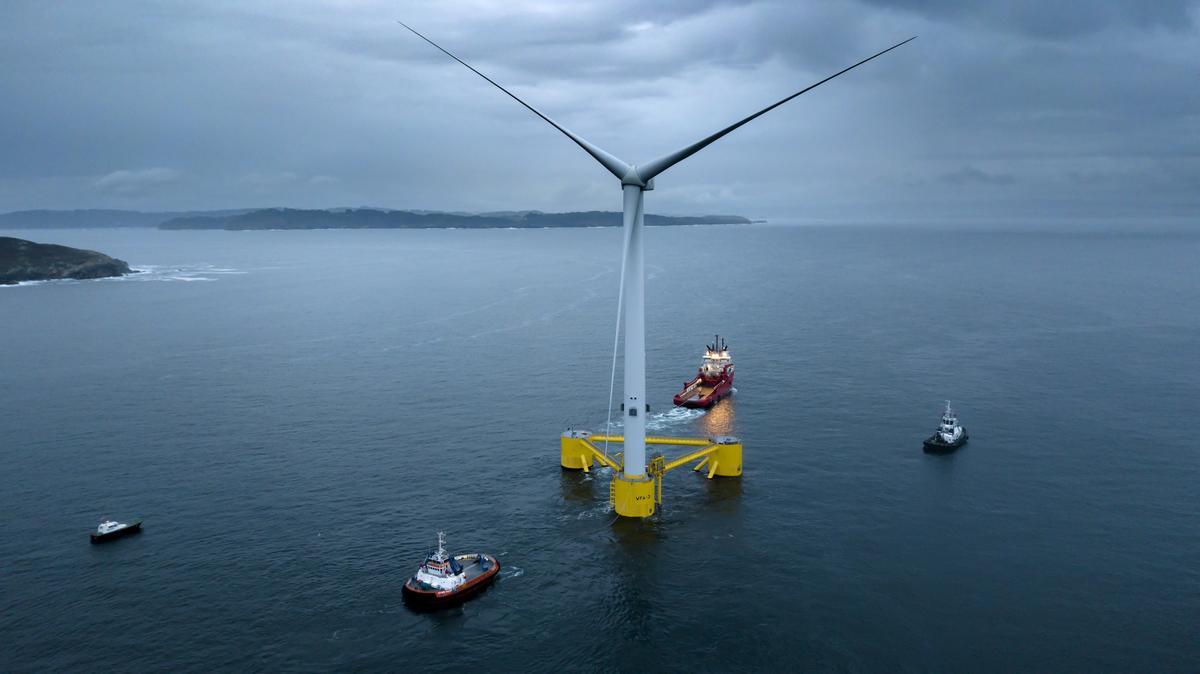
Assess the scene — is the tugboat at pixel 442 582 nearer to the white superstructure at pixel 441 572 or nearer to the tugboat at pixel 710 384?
the white superstructure at pixel 441 572

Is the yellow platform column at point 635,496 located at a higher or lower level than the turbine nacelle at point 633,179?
lower

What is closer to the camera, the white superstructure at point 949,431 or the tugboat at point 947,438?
the tugboat at point 947,438

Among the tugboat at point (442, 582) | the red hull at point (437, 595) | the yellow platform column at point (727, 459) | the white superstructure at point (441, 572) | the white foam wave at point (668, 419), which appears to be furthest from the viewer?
the white foam wave at point (668, 419)

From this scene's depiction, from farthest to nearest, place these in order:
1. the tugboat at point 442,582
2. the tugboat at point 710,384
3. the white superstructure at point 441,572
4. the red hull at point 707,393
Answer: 1. the tugboat at point 710,384
2. the red hull at point 707,393
3. the white superstructure at point 441,572
4. the tugboat at point 442,582

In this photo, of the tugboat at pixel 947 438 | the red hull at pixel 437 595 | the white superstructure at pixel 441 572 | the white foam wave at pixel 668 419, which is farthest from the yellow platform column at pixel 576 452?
the tugboat at pixel 947 438

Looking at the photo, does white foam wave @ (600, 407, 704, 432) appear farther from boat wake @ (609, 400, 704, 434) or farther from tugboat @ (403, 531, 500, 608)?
tugboat @ (403, 531, 500, 608)

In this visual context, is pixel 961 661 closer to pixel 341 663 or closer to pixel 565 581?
pixel 565 581

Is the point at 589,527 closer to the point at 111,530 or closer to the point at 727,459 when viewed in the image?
the point at 727,459

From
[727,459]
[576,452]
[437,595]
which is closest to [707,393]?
[727,459]
